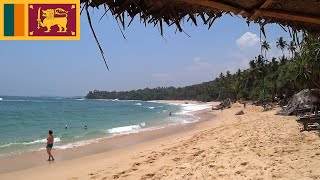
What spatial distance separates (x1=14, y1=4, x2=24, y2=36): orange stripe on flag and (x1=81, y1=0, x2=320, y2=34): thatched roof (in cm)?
452

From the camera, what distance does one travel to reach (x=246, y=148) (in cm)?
922

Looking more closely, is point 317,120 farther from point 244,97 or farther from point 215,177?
point 244,97

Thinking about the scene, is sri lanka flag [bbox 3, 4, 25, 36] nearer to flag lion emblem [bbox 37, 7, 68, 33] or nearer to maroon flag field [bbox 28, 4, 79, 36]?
maroon flag field [bbox 28, 4, 79, 36]

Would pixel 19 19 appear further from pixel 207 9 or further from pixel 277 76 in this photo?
pixel 277 76

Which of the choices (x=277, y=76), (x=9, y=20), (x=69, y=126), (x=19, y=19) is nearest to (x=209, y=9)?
(x=19, y=19)

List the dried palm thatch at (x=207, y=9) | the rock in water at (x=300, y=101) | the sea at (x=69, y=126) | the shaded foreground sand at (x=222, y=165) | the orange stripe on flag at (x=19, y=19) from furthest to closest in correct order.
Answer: the rock in water at (x=300, y=101), the sea at (x=69, y=126), the shaded foreground sand at (x=222, y=165), the orange stripe on flag at (x=19, y=19), the dried palm thatch at (x=207, y=9)

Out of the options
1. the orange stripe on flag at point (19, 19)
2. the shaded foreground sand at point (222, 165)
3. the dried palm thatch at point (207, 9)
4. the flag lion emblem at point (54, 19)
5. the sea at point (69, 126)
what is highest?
the orange stripe on flag at point (19, 19)

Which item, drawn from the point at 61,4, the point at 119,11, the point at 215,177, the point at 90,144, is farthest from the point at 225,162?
the point at 90,144

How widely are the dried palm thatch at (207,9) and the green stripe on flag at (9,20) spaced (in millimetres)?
5074

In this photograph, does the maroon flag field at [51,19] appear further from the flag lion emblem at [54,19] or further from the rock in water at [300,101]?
the rock in water at [300,101]

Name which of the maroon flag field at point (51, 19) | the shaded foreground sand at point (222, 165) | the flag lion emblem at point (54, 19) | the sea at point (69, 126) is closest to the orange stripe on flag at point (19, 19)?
the maroon flag field at point (51, 19)

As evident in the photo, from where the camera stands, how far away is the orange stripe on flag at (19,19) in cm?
618

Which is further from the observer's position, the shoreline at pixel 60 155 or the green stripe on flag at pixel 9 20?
the shoreline at pixel 60 155

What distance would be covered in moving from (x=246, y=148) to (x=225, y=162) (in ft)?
5.21
